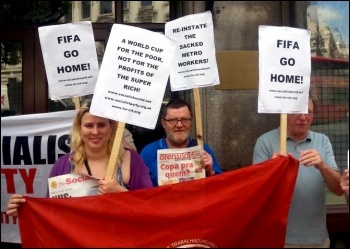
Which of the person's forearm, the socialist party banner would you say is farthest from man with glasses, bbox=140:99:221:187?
the socialist party banner

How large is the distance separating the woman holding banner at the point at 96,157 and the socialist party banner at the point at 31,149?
1.22 m

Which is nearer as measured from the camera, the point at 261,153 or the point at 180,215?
the point at 180,215

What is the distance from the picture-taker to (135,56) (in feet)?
12.0

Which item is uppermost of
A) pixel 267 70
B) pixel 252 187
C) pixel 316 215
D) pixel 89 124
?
pixel 267 70

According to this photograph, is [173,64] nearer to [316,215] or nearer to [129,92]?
[129,92]

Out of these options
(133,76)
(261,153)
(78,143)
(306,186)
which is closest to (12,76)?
(78,143)

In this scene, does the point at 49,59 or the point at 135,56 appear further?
the point at 49,59

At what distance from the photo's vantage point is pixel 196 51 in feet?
13.9

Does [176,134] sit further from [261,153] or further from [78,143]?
[78,143]

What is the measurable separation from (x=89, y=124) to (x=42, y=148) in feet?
4.74

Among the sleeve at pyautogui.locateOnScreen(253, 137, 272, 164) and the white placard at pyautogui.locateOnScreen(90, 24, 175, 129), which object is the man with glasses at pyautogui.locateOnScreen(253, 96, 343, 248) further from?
the white placard at pyautogui.locateOnScreen(90, 24, 175, 129)

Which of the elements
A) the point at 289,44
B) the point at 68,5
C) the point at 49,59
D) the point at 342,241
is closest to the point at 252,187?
the point at 289,44

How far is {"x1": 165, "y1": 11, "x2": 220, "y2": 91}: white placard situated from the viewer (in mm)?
4219

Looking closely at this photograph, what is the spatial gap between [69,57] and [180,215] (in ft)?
5.42
